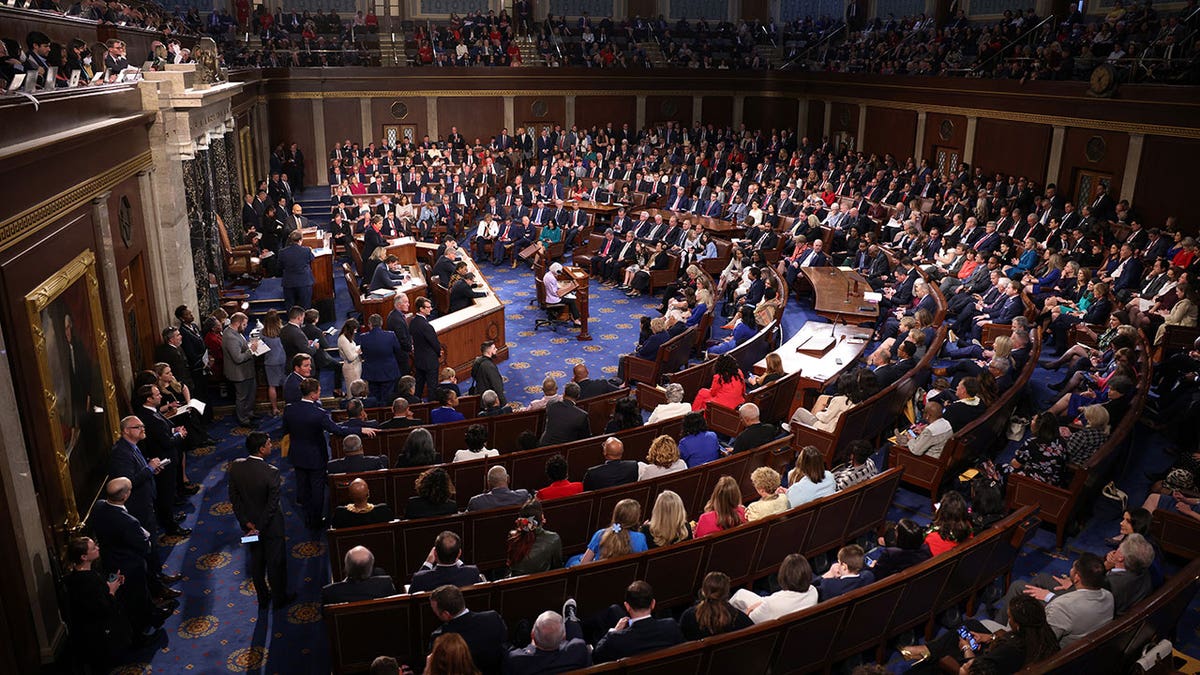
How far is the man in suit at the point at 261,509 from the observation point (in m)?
6.69

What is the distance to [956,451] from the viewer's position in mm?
8633

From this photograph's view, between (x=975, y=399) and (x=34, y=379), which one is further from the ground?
(x=34, y=379)

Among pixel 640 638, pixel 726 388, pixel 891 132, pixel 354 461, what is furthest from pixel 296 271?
pixel 891 132

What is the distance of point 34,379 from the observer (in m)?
6.46

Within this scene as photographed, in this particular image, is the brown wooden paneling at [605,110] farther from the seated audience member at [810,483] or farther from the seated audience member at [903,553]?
the seated audience member at [903,553]

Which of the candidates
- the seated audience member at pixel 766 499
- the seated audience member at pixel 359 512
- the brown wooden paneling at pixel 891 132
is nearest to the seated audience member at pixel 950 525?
the seated audience member at pixel 766 499

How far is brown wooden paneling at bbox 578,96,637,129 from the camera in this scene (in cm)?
2952

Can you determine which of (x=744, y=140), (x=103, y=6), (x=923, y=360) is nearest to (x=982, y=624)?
(x=923, y=360)

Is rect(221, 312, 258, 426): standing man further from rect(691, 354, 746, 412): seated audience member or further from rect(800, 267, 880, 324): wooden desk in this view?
rect(800, 267, 880, 324): wooden desk

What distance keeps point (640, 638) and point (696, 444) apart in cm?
302

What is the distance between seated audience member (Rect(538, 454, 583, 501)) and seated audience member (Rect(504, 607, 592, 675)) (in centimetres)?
205

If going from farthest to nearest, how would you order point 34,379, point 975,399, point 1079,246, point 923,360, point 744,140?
point 744,140, point 1079,246, point 923,360, point 975,399, point 34,379

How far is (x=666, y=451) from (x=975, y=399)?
377 cm

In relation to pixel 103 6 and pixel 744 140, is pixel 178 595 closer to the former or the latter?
pixel 103 6
